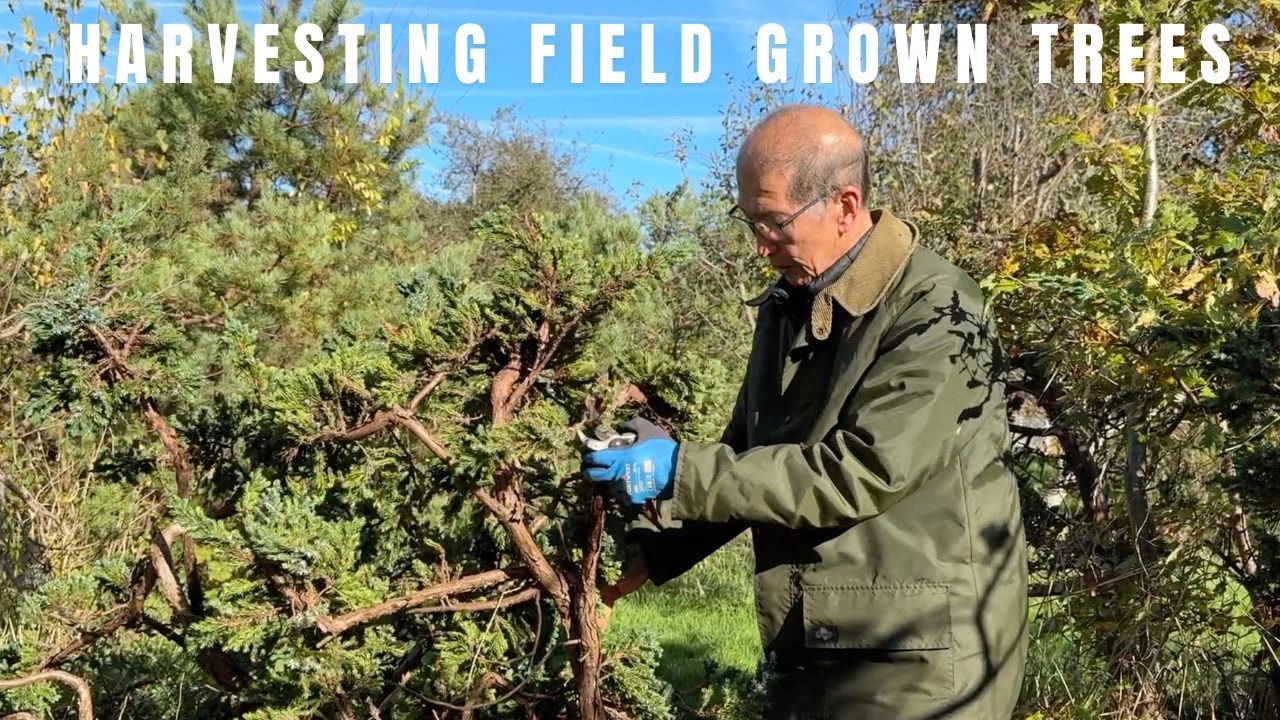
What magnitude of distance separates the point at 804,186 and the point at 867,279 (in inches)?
9.5

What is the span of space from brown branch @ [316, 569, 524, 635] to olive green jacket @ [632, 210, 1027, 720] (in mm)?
468

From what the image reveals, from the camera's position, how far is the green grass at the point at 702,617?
494cm

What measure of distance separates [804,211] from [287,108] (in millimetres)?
6362

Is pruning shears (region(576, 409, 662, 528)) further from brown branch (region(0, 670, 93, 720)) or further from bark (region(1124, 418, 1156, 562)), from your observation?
bark (region(1124, 418, 1156, 562))

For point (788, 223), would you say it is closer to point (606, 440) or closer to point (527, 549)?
point (606, 440)

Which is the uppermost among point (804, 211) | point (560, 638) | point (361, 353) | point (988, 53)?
point (988, 53)

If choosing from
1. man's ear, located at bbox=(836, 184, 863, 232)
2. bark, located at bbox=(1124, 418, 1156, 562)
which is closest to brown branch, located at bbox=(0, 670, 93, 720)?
man's ear, located at bbox=(836, 184, 863, 232)

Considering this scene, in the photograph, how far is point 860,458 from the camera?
1.98m

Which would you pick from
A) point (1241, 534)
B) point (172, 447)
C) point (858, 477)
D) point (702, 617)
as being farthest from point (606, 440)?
point (702, 617)

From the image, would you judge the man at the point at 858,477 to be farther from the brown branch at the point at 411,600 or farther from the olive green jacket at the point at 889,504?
the brown branch at the point at 411,600

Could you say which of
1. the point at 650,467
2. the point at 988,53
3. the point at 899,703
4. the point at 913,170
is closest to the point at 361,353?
the point at 650,467

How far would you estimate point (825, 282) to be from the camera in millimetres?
2309

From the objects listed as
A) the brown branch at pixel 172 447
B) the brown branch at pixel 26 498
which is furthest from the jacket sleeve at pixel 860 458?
the brown branch at pixel 26 498

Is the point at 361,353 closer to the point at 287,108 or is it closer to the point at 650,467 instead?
the point at 650,467
